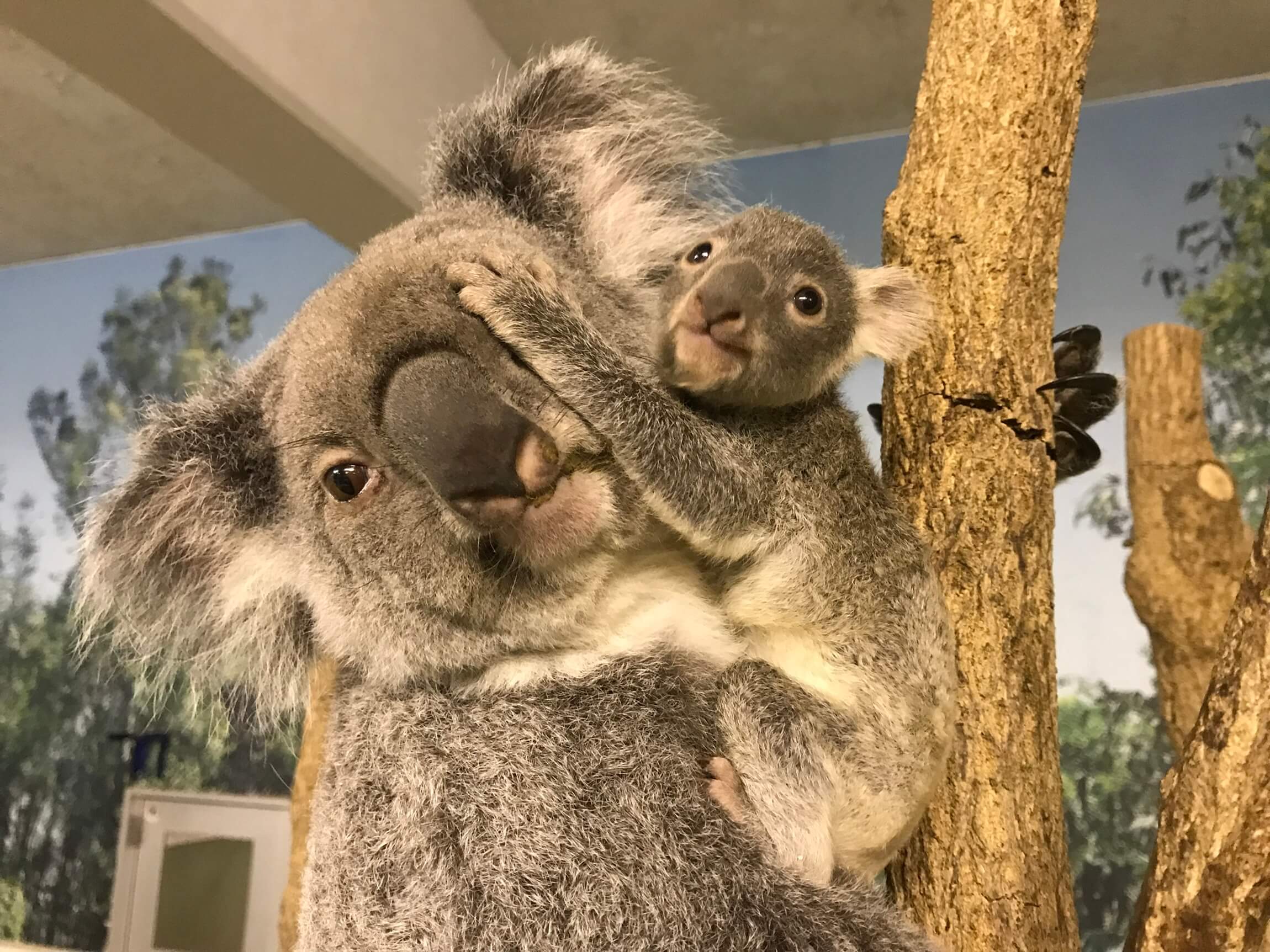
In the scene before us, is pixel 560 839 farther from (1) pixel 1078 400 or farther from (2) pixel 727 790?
(1) pixel 1078 400

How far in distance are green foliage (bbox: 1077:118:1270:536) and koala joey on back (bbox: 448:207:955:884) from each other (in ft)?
6.41

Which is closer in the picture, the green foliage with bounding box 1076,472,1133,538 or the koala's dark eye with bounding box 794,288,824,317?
the koala's dark eye with bounding box 794,288,824,317

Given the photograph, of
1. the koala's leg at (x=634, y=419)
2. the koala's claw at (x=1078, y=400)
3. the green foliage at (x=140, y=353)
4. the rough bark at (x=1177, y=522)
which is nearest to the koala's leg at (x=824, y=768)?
the koala's leg at (x=634, y=419)

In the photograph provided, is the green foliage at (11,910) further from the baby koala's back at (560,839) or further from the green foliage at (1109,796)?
the green foliage at (1109,796)

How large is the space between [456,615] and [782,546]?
1.30 ft

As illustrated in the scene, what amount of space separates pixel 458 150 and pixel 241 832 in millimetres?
2533

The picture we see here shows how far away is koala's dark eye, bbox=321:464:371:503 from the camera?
1058mm

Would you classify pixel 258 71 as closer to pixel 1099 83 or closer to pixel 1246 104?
pixel 1099 83

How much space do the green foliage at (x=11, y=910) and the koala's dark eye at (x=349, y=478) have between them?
11.4ft

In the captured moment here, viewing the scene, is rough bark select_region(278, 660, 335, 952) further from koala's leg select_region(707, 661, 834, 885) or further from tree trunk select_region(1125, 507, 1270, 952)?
tree trunk select_region(1125, 507, 1270, 952)

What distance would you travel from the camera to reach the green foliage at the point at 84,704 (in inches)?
126

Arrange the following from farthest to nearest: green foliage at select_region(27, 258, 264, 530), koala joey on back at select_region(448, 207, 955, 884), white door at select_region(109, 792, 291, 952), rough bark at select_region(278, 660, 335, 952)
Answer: green foliage at select_region(27, 258, 264, 530) < white door at select_region(109, 792, 291, 952) < rough bark at select_region(278, 660, 335, 952) < koala joey on back at select_region(448, 207, 955, 884)

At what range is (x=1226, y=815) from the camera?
92cm

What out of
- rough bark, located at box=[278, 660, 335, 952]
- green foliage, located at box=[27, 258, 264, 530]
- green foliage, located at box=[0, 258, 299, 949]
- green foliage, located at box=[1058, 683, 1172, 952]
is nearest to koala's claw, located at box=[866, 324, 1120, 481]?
rough bark, located at box=[278, 660, 335, 952]
